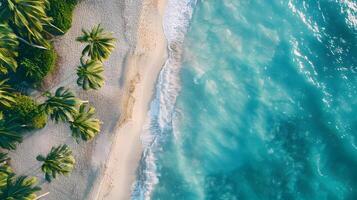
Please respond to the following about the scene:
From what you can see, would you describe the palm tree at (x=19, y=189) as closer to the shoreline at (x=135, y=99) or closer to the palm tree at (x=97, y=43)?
the shoreline at (x=135, y=99)

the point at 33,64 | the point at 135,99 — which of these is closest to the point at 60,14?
the point at 33,64

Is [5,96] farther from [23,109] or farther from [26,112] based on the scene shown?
[26,112]

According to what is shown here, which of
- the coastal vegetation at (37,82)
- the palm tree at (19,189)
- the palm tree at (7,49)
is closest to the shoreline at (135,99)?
the coastal vegetation at (37,82)

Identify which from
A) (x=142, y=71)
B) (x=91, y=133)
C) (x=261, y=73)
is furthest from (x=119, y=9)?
(x=261, y=73)

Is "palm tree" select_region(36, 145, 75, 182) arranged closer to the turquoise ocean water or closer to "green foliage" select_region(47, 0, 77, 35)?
the turquoise ocean water

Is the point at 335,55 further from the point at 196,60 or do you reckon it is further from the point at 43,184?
the point at 43,184
